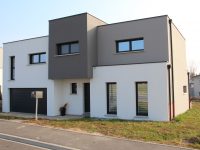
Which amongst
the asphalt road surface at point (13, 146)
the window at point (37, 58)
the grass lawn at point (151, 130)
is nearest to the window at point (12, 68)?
the window at point (37, 58)

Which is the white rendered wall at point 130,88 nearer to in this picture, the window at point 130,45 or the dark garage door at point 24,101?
the window at point 130,45

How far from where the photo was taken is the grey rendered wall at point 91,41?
57.1ft

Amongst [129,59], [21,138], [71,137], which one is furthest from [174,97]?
[21,138]

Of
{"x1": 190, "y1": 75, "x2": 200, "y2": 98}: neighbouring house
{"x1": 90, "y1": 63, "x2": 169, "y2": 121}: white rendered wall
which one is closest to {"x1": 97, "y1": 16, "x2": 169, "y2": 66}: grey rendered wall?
{"x1": 90, "y1": 63, "x2": 169, "y2": 121}: white rendered wall

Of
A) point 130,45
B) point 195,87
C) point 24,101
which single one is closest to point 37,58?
point 24,101

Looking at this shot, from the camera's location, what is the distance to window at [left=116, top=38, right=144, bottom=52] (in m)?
17.0

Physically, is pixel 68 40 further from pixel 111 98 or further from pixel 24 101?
pixel 24 101

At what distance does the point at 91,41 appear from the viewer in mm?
17750

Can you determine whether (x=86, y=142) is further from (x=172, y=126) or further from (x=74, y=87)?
(x=74, y=87)

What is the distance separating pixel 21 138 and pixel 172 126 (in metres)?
7.16

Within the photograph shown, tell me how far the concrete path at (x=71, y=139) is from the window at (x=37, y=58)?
24.9ft

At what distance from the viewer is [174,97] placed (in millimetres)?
17094

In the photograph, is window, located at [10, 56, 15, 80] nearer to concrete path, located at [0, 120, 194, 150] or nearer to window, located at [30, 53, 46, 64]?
window, located at [30, 53, 46, 64]

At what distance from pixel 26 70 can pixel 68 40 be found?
4813mm
